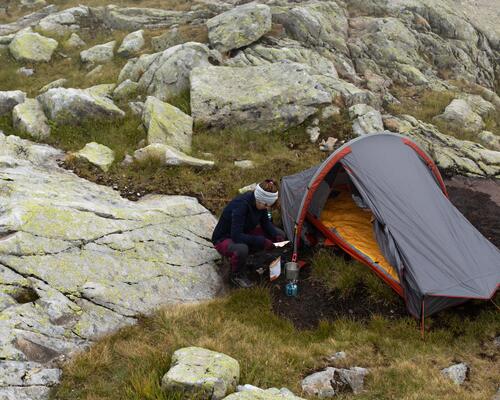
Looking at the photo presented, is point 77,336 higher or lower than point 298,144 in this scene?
higher

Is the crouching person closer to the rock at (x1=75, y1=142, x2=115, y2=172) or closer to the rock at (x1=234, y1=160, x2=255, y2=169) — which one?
the rock at (x1=234, y1=160, x2=255, y2=169)

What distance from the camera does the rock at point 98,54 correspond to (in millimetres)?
19766

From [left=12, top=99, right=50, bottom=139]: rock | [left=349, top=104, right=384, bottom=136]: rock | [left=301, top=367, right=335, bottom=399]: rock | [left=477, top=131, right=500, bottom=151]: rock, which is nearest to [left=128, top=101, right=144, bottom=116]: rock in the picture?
[left=12, top=99, right=50, bottom=139]: rock

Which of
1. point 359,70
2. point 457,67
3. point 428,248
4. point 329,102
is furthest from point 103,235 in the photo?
point 457,67

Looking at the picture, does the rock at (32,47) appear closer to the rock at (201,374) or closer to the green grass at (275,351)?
the green grass at (275,351)

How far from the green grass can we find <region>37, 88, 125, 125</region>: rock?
8.13 metres

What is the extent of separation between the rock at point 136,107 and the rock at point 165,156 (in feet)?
8.73

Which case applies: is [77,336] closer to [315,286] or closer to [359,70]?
[315,286]

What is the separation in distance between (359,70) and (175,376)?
18040 millimetres

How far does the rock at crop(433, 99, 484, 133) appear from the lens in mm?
16797

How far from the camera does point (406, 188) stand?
8906 mm

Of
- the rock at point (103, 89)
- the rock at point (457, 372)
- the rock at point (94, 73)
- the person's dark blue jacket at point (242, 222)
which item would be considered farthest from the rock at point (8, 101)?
the rock at point (457, 372)

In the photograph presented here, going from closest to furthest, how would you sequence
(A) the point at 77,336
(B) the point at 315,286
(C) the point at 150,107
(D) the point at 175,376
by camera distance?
(D) the point at 175,376 < (A) the point at 77,336 < (B) the point at 315,286 < (C) the point at 150,107

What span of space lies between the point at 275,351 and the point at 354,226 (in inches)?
167
